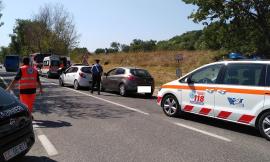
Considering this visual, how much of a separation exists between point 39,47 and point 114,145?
5991cm

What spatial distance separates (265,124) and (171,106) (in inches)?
126

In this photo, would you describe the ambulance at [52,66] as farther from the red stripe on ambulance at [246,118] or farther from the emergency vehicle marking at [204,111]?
the red stripe on ambulance at [246,118]

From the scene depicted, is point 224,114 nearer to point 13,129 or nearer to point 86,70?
point 13,129

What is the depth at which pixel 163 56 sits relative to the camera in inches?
1989

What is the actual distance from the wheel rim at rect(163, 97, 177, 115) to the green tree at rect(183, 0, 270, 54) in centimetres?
1600

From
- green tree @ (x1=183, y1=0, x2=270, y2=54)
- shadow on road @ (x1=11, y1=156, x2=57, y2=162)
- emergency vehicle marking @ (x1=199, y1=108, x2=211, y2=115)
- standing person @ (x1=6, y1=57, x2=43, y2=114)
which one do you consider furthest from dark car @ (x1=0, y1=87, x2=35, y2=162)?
green tree @ (x1=183, y1=0, x2=270, y2=54)

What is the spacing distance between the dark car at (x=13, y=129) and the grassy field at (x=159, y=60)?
30.7 meters

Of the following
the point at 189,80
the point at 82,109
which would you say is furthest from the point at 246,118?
the point at 82,109

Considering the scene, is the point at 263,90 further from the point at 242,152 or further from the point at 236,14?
the point at 236,14

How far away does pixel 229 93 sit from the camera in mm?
8242

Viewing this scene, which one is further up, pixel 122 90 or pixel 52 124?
pixel 122 90

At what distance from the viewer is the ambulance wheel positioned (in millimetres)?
7398

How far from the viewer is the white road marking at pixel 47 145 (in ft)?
20.6

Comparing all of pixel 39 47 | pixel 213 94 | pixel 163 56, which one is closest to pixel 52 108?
pixel 213 94
